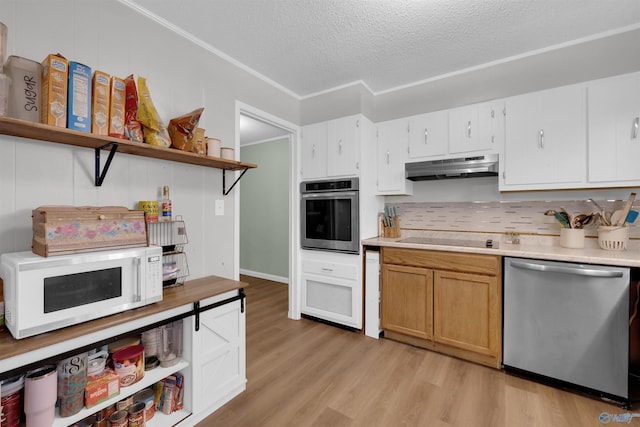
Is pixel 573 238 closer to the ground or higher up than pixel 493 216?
closer to the ground

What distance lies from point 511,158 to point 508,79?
0.71 metres

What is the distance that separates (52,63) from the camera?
125 cm

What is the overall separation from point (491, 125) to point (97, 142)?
2.86m

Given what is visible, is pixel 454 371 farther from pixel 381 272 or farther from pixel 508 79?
pixel 508 79

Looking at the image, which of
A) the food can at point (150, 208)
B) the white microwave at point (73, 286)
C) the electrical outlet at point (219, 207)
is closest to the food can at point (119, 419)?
the white microwave at point (73, 286)

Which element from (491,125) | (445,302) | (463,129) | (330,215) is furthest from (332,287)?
(491,125)

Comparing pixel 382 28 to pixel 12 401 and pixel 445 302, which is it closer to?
pixel 445 302

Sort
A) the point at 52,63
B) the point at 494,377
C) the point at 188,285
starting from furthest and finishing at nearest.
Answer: the point at 494,377 < the point at 188,285 < the point at 52,63

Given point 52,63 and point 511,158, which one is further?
point 511,158

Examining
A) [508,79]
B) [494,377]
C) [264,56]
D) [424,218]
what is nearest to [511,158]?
[508,79]

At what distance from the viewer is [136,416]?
1.42 meters

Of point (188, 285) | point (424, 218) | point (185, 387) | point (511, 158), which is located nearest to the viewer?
point (185, 387)

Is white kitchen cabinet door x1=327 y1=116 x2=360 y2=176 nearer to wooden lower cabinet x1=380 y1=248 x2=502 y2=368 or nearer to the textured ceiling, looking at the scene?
the textured ceiling

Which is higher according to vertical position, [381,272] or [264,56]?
[264,56]
